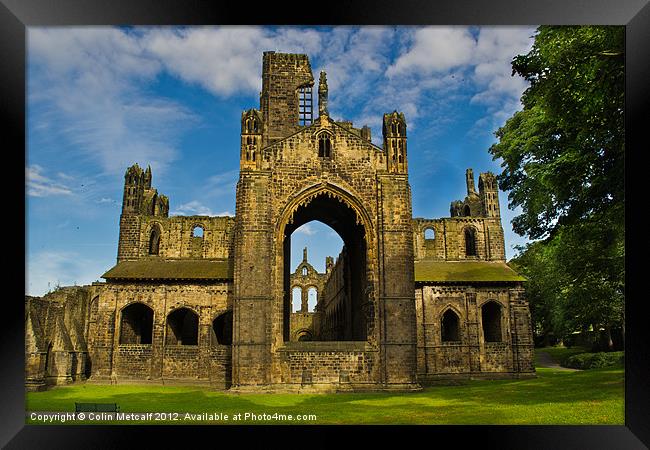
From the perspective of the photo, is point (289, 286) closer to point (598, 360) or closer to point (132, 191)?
point (132, 191)

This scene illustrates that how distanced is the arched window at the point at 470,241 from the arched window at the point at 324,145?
60.7 feet

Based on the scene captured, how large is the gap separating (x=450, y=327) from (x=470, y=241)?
7.79 meters

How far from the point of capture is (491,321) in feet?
123

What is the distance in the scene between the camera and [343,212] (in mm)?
29422

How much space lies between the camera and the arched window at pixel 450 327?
35.9 meters

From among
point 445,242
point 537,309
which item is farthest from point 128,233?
point 537,309

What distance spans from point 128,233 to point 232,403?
72.0 ft

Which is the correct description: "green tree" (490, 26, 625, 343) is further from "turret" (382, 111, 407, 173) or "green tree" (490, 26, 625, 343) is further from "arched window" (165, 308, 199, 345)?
"arched window" (165, 308, 199, 345)

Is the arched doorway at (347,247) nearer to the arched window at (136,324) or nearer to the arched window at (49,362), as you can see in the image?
the arched window at (136,324)

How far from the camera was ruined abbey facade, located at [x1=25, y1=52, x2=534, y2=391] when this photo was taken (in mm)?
24656

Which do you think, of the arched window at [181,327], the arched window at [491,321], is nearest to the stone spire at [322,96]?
the arched window at [181,327]

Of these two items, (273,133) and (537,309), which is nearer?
(273,133)

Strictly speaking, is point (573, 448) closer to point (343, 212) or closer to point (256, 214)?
point (256, 214)
